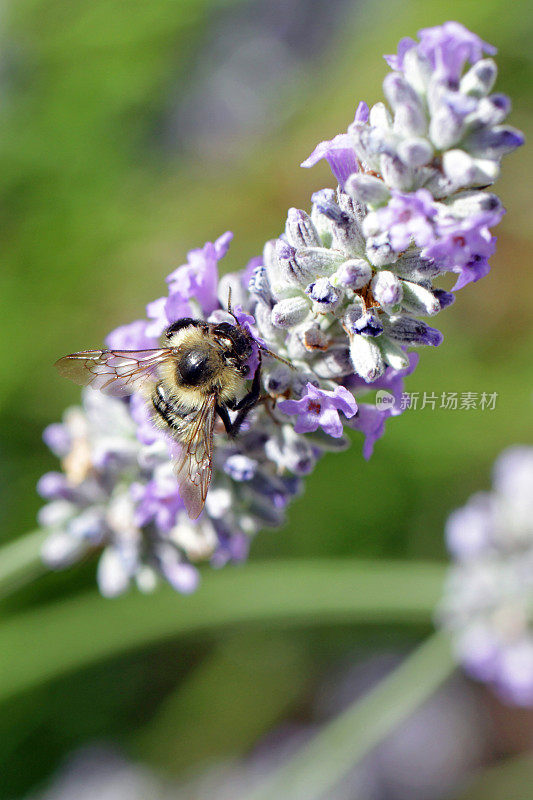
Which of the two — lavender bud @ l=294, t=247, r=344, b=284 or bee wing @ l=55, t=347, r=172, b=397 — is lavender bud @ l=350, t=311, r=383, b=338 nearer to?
lavender bud @ l=294, t=247, r=344, b=284

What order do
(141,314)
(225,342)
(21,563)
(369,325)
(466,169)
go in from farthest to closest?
(141,314)
(21,563)
(225,342)
(369,325)
(466,169)

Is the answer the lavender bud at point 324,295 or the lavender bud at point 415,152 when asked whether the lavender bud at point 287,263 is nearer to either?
the lavender bud at point 324,295

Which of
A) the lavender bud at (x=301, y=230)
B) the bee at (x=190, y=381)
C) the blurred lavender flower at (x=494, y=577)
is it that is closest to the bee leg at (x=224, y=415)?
the bee at (x=190, y=381)

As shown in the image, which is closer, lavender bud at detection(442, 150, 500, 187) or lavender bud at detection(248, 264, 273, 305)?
lavender bud at detection(442, 150, 500, 187)

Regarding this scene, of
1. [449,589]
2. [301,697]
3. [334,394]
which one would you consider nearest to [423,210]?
[334,394]

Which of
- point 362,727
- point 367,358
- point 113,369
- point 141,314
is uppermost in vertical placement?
point 141,314

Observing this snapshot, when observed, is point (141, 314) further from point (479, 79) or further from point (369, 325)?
point (479, 79)

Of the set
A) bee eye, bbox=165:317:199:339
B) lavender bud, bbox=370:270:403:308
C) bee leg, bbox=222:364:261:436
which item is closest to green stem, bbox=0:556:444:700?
bee leg, bbox=222:364:261:436

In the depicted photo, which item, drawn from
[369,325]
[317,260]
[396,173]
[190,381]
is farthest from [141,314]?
[396,173]
